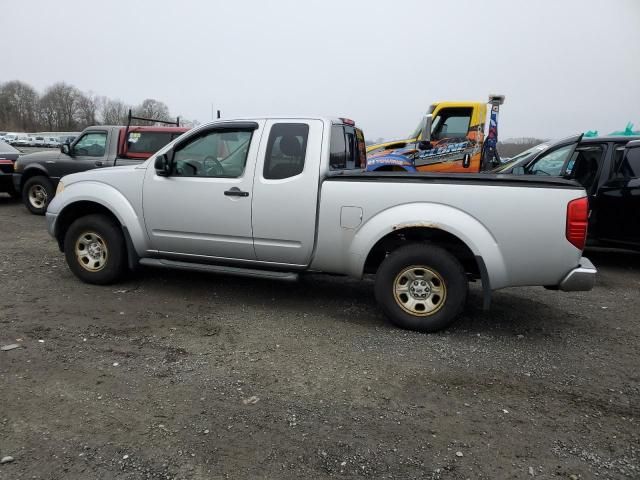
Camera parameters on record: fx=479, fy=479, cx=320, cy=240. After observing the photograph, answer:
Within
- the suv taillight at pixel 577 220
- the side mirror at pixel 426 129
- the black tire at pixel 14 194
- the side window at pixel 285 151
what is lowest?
the black tire at pixel 14 194

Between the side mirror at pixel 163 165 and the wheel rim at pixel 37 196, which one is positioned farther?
the wheel rim at pixel 37 196

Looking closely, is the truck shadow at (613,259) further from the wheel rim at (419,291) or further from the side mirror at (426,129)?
the wheel rim at (419,291)

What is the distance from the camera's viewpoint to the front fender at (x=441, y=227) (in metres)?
3.95

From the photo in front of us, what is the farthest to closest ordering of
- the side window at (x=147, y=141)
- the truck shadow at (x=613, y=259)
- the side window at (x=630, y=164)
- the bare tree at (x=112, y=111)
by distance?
the bare tree at (x=112, y=111)
the side window at (x=147, y=141)
the truck shadow at (x=613, y=259)
the side window at (x=630, y=164)

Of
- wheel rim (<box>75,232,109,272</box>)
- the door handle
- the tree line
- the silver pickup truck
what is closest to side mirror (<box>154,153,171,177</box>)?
the silver pickup truck

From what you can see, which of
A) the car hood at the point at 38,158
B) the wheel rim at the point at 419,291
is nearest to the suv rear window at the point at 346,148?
the wheel rim at the point at 419,291

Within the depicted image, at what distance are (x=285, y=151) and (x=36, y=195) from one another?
27.1 ft

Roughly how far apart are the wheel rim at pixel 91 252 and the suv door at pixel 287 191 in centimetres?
191

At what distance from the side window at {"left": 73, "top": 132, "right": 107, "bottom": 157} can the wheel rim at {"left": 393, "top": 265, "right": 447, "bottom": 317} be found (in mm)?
7710

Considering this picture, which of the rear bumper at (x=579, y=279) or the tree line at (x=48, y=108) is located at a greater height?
the tree line at (x=48, y=108)

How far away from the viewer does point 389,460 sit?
2545 mm

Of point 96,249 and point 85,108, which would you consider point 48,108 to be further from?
point 96,249

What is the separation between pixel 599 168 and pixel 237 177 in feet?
17.7

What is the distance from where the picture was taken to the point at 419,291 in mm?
4211
